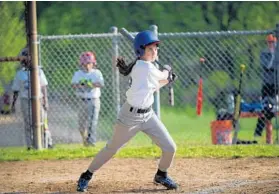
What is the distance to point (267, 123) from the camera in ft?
43.5

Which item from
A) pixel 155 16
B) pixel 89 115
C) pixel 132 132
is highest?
pixel 155 16

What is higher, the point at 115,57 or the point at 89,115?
the point at 115,57

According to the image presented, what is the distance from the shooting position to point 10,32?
54.5 ft

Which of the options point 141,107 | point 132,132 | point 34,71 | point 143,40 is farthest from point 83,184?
point 34,71

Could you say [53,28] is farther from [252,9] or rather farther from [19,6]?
[252,9]

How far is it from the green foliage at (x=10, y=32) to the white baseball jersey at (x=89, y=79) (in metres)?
2.04

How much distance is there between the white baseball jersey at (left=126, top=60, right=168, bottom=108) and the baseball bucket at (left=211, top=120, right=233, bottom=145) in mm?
5769

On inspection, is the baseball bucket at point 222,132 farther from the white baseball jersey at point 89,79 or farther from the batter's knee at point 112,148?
the batter's knee at point 112,148

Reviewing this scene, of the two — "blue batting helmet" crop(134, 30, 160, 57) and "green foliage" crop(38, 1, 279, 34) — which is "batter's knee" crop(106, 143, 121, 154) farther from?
"green foliage" crop(38, 1, 279, 34)

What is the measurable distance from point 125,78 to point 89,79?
109 cm

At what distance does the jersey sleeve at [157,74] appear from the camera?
7.80 metres

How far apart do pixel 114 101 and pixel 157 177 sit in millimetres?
5011

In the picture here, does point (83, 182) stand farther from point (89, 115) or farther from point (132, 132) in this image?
point (89, 115)

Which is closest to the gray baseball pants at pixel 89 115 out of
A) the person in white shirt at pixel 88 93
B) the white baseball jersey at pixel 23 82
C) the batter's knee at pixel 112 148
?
the person in white shirt at pixel 88 93
